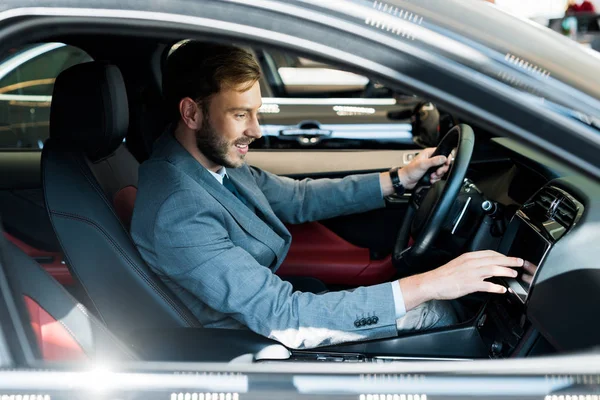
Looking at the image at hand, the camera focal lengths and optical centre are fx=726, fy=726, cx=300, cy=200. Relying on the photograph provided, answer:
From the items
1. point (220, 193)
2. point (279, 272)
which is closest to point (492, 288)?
point (220, 193)

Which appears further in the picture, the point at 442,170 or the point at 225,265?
the point at 442,170

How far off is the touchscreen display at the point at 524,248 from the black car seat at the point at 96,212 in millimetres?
762

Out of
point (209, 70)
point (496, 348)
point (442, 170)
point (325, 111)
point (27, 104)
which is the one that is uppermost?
point (325, 111)

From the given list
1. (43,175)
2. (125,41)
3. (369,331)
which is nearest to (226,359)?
(369,331)

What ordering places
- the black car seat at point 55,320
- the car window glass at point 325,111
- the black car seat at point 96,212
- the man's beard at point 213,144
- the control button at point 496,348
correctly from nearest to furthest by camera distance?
the black car seat at point 55,320, the black car seat at point 96,212, the control button at point 496,348, the man's beard at point 213,144, the car window glass at point 325,111

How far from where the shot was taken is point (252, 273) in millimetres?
1604

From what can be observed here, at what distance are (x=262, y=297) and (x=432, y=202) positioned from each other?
0.70 metres

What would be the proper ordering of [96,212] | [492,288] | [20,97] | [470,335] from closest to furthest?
[492,288] → [96,212] → [470,335] → [20,97]

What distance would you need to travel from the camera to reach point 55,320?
1180mm

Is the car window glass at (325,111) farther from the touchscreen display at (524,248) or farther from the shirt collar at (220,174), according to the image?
the touchscreen display at (524,248)

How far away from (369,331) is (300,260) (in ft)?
3.96

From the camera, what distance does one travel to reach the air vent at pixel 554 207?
5.14 ft

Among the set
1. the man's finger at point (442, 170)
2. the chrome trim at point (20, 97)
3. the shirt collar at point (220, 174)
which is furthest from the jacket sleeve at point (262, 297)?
the chrome trim at point (20, 97)

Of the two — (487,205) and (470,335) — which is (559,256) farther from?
(487,205)
